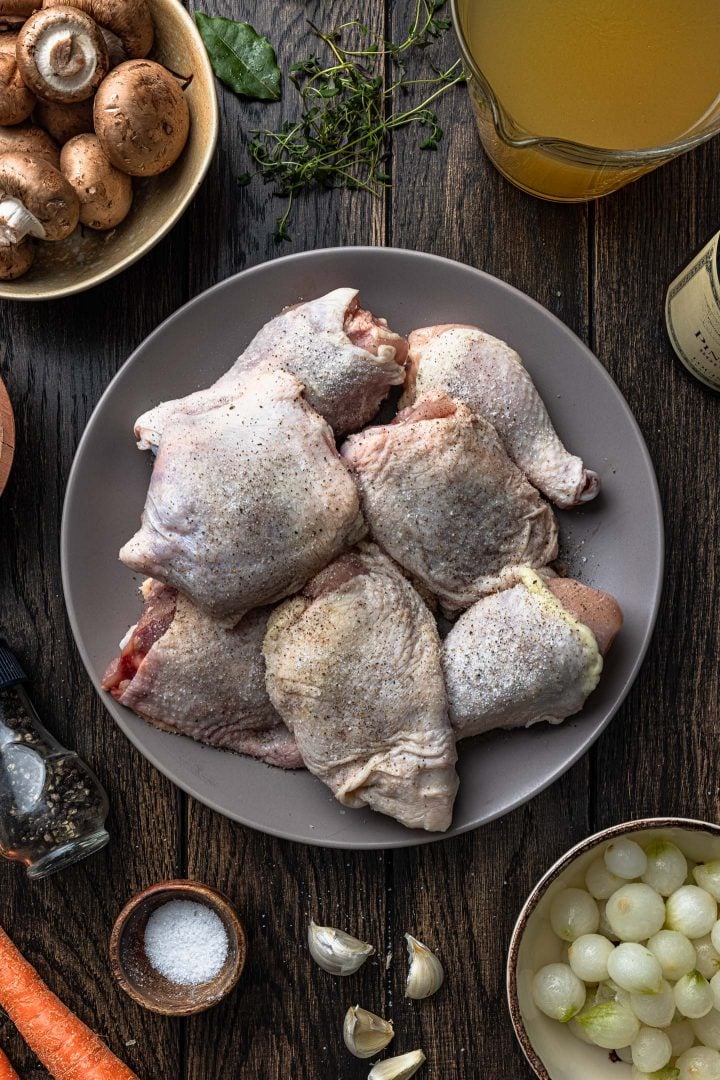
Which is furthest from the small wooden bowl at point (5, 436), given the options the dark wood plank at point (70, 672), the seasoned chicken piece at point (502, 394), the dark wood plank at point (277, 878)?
the seasoned chicken piece at point (502, 394)

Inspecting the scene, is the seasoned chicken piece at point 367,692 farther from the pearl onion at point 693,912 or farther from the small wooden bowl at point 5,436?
the small wooden bowl at point 5,436

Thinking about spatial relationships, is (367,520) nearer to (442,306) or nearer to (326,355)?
(326,355)

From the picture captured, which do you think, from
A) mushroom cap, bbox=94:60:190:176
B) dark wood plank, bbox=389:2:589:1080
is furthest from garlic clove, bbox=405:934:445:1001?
mushroom cap, bbox=94:60:190:176

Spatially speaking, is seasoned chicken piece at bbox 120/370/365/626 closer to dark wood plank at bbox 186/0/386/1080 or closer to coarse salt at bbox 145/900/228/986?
dark wood plank at bbox 186/0/386/1080

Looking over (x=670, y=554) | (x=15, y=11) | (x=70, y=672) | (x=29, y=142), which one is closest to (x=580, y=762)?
(x=670, y=554)

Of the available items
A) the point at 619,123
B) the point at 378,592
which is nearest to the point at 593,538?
the point at 378,592
